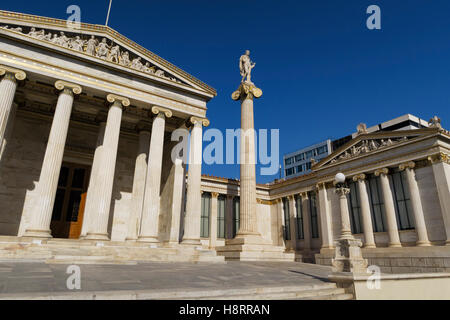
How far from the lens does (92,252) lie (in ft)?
48.1

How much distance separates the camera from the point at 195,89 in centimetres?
2278

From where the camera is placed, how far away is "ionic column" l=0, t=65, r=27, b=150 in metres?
15.8

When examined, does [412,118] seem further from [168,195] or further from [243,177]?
[168,195]

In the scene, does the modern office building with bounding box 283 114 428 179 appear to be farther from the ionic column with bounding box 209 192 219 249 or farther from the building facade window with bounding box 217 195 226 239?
the ionic column with bounding box 209 192 219 249

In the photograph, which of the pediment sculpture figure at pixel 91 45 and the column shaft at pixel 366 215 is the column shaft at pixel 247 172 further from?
the pediment sculpture figure at pixel 91 45

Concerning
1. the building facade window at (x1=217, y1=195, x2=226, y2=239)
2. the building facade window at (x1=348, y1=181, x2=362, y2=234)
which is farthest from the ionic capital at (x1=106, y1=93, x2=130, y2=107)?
the building facade window at (x1=348, y1=181, x2=362, y2=234)

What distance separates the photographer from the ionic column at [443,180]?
66.6 ft

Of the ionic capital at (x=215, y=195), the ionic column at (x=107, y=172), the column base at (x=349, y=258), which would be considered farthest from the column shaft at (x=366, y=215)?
the ionic column at (x=107, y=172)

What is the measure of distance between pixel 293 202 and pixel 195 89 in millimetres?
19320

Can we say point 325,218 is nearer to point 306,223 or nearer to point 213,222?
point 306,223

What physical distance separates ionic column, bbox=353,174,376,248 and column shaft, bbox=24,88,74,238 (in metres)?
24.5

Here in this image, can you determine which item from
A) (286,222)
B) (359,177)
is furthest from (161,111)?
(286,222)
